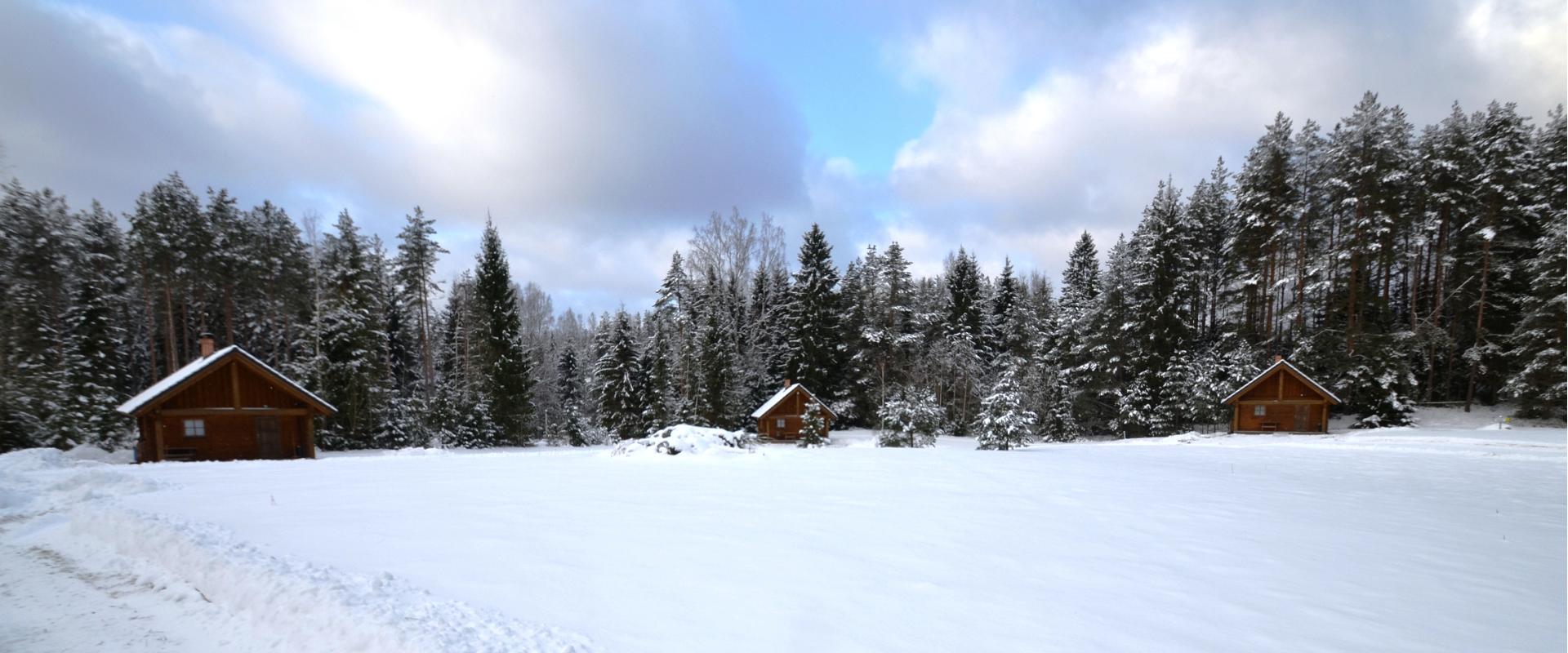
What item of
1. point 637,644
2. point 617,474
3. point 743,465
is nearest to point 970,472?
point 743,465

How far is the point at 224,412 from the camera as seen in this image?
72.6 ft

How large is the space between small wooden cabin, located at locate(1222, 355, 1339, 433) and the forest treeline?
1475 millimetres

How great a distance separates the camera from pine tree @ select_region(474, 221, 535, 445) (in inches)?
1352

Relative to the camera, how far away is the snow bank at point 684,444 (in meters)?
17.2

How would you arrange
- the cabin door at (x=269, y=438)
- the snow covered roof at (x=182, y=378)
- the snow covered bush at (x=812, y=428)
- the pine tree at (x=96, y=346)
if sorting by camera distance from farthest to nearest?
the snow covered bush at (x=812, y=428) < the pine tree at (x=96, y=346) < the cabin door at (x=269, y=438) < the snow covered roof at (x=182, y=378)

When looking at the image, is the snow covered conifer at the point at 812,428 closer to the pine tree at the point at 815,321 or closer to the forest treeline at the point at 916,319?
the forest treeline at the point at 916,319

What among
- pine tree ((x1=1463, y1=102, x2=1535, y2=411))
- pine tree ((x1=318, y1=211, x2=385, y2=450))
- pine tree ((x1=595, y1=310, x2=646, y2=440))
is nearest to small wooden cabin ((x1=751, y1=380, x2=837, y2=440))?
pine tree ((x1=595, y1=310, x2=646, y2=440))

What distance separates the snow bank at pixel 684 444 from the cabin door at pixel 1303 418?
30.0 meters

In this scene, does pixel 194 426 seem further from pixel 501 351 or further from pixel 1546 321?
pixel 1546 321

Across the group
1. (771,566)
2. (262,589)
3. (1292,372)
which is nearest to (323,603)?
(262,589)

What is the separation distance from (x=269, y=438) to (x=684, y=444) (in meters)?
18.9

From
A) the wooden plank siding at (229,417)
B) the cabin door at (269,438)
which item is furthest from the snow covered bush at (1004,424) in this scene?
the cabin door at (269,438)

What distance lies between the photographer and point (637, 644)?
3982 mm

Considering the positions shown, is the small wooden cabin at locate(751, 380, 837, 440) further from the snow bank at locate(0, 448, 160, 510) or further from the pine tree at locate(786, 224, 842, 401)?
the snow bank at locate(0, 448, 160, 510)
